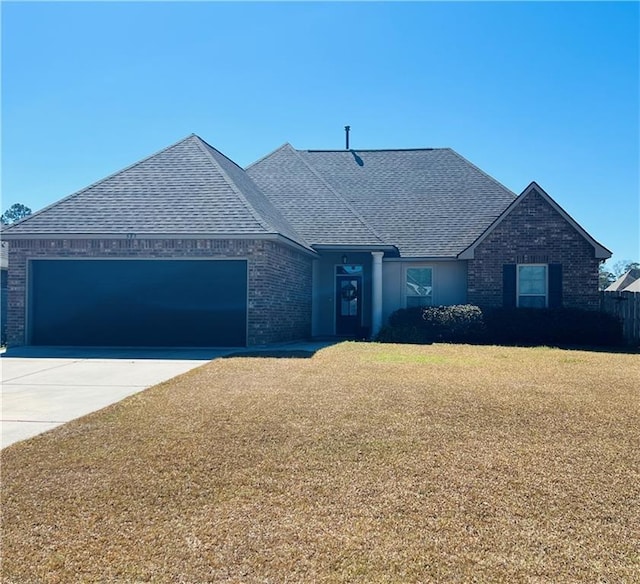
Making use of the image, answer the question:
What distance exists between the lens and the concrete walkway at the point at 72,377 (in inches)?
239

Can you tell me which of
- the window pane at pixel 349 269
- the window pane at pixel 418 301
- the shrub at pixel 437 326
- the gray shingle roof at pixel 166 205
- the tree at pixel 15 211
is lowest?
the shrub at pixel 437 326

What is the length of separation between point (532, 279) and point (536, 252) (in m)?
0.88

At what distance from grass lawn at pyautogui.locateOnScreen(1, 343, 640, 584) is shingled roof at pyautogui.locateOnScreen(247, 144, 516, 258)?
1061 centimetres

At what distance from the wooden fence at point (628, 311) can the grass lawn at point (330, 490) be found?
30.4ft

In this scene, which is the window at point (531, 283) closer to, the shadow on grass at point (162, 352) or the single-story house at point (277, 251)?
the single-story house at point (277, 251)

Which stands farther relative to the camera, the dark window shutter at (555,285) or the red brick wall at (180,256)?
the dark window shutter at (555,285)

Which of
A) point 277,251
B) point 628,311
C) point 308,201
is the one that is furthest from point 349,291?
point 628,311

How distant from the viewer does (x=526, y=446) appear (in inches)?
195

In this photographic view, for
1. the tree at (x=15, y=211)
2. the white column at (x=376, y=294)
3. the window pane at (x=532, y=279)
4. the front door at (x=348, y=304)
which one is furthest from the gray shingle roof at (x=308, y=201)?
the tree at (x=15, y=211)

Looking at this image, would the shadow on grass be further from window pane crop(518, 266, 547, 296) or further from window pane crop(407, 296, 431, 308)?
window pane crop(518, 266, 547, 296)

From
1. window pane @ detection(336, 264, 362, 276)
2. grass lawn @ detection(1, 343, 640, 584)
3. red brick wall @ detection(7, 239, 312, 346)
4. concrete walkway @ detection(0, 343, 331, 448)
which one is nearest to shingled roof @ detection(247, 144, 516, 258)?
window pane @ detection(336, 264, 362, 276)

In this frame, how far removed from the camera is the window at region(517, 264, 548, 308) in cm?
1598

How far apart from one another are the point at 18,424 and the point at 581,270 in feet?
51.2

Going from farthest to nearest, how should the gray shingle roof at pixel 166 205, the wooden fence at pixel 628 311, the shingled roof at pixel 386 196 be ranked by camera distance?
the shingled roof at pixel 386 196
the wooden fence at pixel 628 311
the gray shingle roof at pixel 166 205
